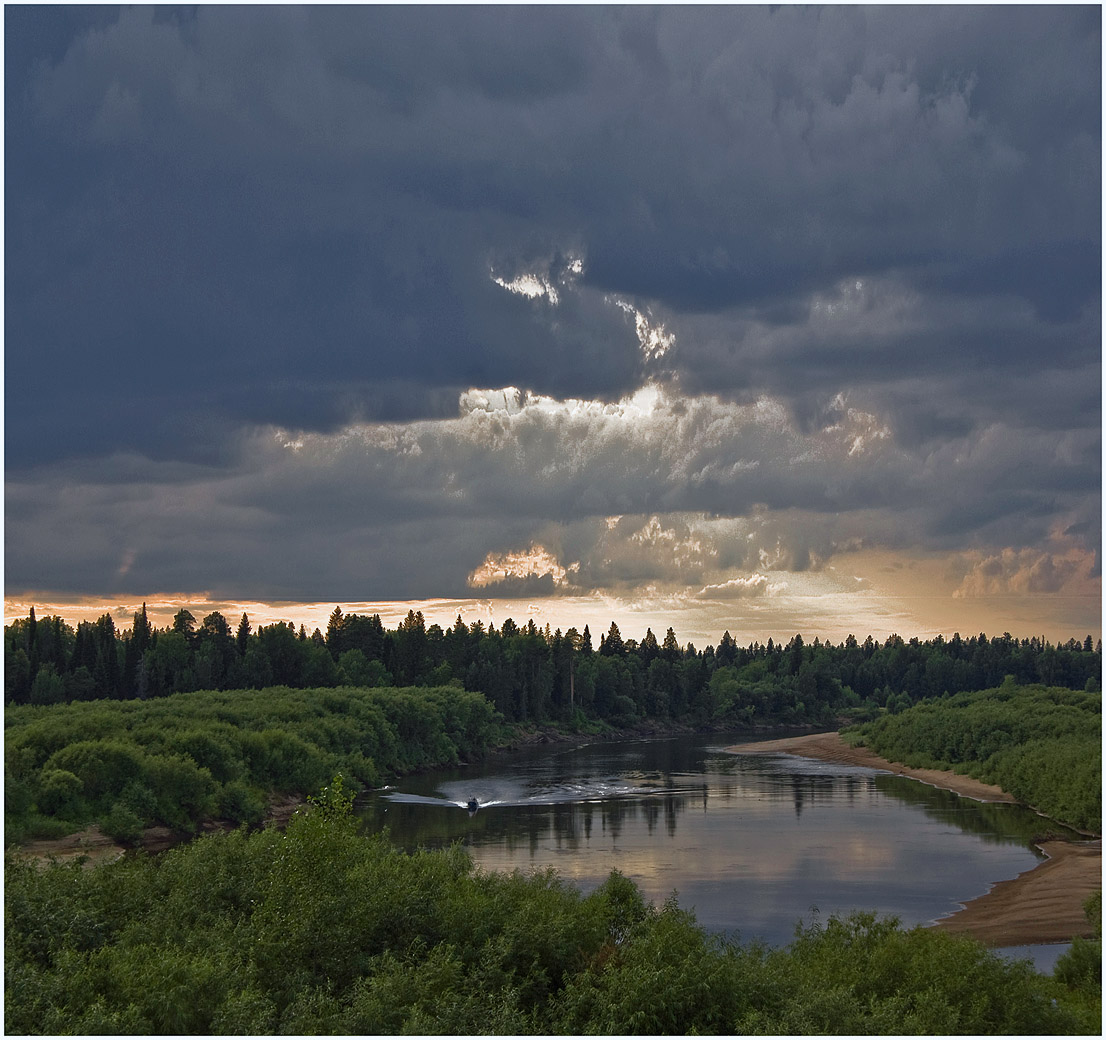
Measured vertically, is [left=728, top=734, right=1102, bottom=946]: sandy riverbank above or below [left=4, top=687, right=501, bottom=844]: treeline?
below

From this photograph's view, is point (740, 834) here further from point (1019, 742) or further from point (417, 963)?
point (1019, 742)

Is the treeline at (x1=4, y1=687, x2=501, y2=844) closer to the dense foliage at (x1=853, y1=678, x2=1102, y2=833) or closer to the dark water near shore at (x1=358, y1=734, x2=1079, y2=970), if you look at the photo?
the dark water near shore at (x1=358, y1=734, x2=1079, y2=970)

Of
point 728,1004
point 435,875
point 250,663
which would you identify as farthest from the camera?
point 250,663

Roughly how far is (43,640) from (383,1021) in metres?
147

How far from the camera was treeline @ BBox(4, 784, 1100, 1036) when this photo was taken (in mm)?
28516

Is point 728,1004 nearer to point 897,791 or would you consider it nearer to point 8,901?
point 8,901

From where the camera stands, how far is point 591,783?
118 meters

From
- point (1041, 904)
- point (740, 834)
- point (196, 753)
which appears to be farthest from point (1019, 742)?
point (196, 753)

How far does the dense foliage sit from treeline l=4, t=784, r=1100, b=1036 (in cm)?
5615

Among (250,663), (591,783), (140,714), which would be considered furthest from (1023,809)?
(250,663)

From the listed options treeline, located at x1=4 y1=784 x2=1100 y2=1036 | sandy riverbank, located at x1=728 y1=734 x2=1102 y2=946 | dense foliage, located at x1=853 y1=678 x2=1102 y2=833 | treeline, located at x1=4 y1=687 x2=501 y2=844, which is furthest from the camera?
dense foliage, located at x1=853 y1=678 x2=1102 y2=833

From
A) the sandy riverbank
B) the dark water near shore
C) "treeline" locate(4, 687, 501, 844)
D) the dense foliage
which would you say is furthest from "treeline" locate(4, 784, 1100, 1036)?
the dense foliage

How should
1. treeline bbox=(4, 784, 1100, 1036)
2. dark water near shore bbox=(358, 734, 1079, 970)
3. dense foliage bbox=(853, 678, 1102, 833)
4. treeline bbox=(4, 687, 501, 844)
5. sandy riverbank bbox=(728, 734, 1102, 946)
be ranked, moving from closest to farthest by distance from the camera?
treeline bbox=(4, 784, 1100, 1036) < sandy riverbank bbox=(728, 734, 1102, 946) < dark water near shore bbox=(358, 734, 1079, 970) < treeline bbox=(4, 687, 501, 844) < dense foliage bbox=(853, 678, 1102, 833)

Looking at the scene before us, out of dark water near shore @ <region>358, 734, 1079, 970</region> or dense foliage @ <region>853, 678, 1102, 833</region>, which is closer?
dark water near shore @ <region>358, 734, 1079, 970</region>
